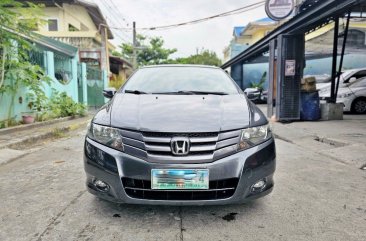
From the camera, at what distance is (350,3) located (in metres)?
6.41

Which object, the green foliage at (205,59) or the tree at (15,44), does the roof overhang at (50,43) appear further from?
the green foliage at (205,59)

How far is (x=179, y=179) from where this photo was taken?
2293 mm

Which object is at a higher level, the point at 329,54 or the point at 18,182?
the point at 329,54

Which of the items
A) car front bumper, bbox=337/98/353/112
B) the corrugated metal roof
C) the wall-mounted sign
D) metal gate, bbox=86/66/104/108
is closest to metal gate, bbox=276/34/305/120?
the wall-mounted sign

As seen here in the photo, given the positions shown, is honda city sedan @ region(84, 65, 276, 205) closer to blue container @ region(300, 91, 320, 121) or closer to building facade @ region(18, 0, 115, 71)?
blue container @ region(300, 91, 320, 121)

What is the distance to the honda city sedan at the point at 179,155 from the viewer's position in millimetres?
2307

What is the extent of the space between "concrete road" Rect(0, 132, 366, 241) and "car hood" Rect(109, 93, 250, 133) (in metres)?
0.78

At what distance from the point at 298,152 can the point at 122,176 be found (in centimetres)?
405

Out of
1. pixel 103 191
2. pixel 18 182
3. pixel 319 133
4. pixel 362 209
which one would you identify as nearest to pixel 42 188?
pixel 18 182

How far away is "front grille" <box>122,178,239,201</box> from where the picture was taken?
2.34m

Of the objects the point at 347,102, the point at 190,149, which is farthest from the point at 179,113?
the point at 347,102

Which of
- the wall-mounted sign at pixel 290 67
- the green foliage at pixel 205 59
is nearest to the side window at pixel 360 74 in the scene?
the wall-mounted sign at pixel 290 67

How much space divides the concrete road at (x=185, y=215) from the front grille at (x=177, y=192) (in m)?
0.27

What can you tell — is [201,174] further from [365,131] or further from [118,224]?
[365,131]
